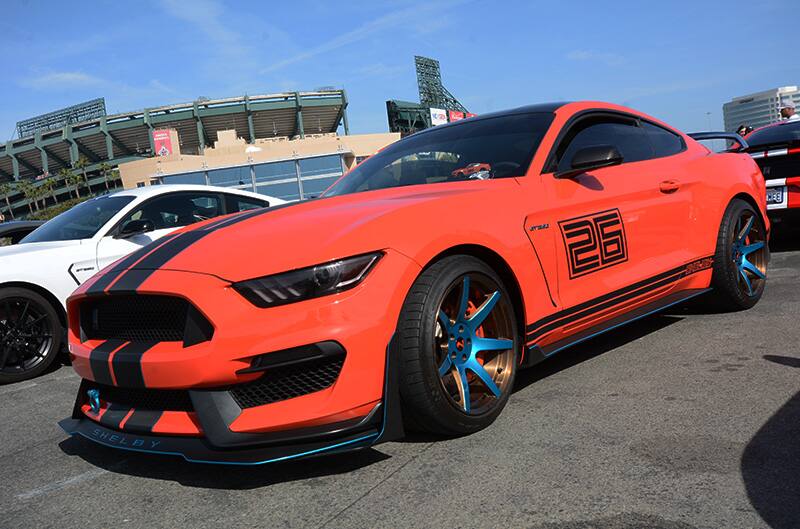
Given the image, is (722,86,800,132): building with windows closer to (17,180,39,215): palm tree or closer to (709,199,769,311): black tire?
(709,199,769,311): black tire

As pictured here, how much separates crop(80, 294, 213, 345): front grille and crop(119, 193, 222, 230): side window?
312 cm

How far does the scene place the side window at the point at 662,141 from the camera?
429 centimetres

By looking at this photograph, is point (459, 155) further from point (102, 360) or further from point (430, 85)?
point (430, 85)

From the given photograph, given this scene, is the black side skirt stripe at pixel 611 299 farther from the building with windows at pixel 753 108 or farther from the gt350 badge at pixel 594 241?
the building with windows at pixel 753 108

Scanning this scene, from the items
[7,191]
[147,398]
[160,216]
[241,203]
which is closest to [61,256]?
[160,216]

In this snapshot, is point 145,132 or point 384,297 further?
point 145,132

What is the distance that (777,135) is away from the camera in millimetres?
7059

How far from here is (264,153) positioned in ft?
218

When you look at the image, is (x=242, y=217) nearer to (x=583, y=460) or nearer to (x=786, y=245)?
(x=583, y=460)

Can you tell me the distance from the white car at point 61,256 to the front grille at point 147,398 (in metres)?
2.85

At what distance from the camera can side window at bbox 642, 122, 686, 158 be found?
14.1ft

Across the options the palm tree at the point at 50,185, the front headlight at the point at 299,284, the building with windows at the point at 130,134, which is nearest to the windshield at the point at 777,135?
the front headlight at the point at 299,284

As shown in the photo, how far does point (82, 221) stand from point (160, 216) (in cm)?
64

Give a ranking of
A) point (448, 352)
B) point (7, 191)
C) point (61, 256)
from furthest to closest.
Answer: point (7, 191)
point (61, 256)
point (448, 352)
